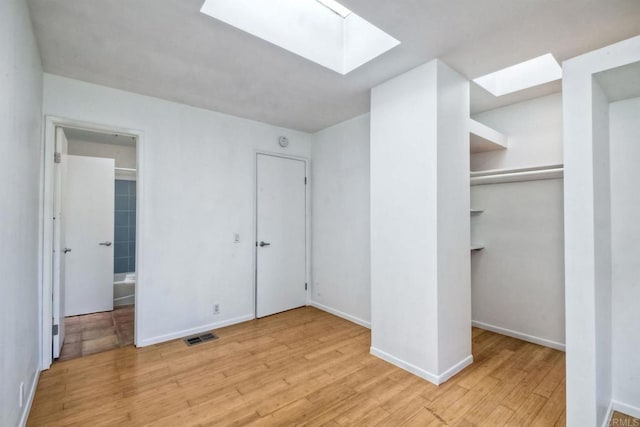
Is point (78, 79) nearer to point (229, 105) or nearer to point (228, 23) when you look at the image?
point (229, 105)

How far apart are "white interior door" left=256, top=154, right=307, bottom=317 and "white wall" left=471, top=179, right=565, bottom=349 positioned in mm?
2292

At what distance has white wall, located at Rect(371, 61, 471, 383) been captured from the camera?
2.35 metres

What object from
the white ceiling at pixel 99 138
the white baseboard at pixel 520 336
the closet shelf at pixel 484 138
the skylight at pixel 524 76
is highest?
the skylight at pixel 524 76

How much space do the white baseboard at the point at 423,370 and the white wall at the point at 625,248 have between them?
96 cm

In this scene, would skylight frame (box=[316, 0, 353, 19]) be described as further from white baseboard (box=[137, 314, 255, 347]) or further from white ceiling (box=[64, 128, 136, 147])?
white baseboard (box=[137, 314, 255, 347])

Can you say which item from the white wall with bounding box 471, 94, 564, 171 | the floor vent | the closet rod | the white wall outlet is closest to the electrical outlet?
the white wall outlet

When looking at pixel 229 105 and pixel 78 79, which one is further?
pixel 229 105

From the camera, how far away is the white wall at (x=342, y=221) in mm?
3611

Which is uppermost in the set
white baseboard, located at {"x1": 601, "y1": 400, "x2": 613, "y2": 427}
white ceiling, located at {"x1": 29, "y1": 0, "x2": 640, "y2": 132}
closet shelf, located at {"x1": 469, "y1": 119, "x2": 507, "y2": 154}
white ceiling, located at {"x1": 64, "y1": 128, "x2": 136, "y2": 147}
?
white ceiling, located at {"x1": 29, "y1": 0, "x2": 640, "y2": 132}

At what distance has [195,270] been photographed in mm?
3338

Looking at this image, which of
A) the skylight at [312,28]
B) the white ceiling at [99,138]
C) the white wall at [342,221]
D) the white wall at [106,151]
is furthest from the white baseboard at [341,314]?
the white wall at [106,151]

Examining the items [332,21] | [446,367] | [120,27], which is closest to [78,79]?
[120,27]

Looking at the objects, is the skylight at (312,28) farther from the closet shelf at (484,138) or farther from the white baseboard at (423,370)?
the white baseboard at (423,370)

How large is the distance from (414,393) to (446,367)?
1.29 ft
